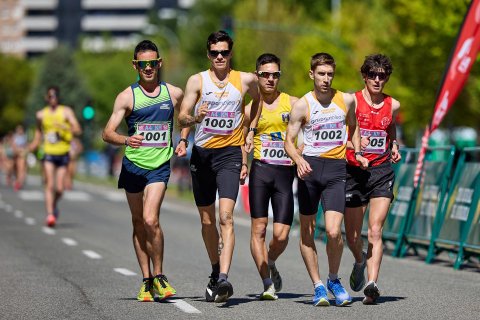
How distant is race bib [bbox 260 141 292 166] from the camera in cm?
1121

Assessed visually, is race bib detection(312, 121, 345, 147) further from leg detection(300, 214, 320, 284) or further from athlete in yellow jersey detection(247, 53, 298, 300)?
leg detection(300, 214, 320, 284)

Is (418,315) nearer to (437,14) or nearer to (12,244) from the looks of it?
(12,244)

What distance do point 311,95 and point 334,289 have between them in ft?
5.24

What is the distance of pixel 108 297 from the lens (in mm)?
11250

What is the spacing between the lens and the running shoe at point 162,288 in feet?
35.5

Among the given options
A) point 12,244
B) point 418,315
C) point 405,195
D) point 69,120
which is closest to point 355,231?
point 418,315

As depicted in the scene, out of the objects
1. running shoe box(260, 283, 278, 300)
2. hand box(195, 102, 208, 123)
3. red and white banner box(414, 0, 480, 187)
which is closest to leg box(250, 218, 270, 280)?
running shoe box(260, 283, 278, 300)

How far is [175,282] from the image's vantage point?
12828mm

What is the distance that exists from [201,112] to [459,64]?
7248 mm

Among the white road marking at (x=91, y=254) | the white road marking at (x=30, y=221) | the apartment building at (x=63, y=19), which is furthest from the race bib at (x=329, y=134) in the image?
the apartment building at (x=63, y=19)

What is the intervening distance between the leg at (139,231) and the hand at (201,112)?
90 cm

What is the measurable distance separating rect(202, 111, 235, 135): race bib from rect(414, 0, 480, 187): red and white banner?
647cm

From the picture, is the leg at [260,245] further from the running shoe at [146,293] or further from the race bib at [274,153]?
the running shoe at [146,293]

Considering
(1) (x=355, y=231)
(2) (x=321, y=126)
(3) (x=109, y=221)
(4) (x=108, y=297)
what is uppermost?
(2) (x=321, y=126)
